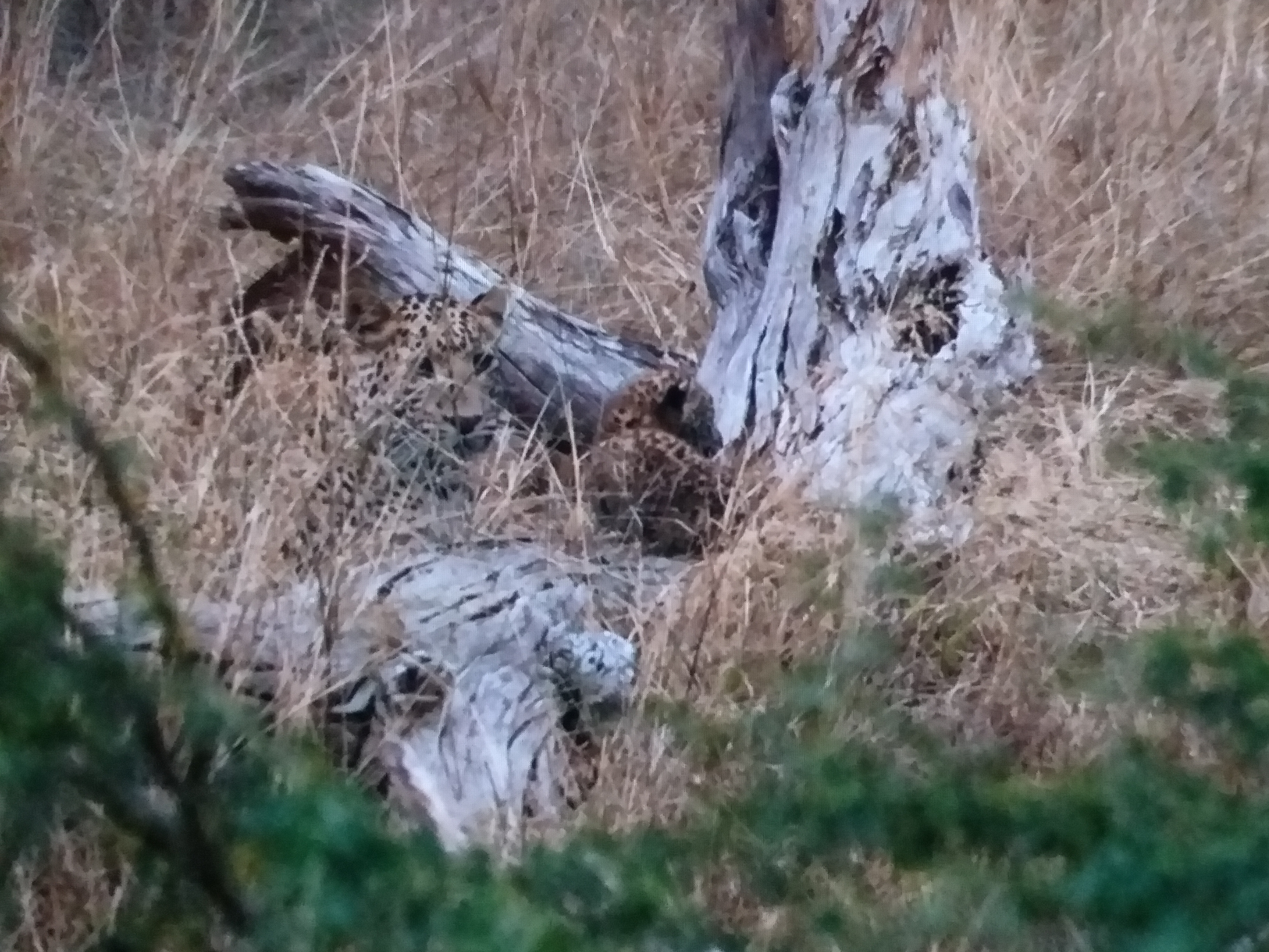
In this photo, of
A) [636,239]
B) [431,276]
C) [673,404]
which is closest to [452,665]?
[673,404]

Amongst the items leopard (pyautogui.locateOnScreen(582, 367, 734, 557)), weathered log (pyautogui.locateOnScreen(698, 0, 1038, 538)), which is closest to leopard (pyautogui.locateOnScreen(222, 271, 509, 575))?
leopard (pyautogui.locateOnScreen(582, 367, 734, 557))

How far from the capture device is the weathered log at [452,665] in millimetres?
1516

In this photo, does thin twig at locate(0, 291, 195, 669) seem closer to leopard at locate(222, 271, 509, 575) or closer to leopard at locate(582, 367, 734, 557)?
leopard at locate(222, 271, 509, 575)

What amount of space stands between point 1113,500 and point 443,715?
96cm

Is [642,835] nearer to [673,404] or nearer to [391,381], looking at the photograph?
[391,381]

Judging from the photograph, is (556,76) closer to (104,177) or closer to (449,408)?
(104,177)

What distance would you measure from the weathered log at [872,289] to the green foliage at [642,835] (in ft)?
3.52

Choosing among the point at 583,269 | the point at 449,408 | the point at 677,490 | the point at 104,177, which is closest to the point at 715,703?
the point at 677,490

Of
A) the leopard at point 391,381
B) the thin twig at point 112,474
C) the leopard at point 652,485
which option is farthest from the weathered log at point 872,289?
the thin twig at point 112,474

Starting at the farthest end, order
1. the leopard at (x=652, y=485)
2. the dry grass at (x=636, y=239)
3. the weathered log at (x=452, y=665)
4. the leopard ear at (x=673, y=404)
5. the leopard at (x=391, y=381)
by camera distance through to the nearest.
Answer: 1. the leopard ear at (x=673, y=404)
2. the leopard at (x=652, y=485)
3. the leopard at (x=391, y=381)
4. the dry grass at (x=636, y=239)
5. the weathered log at (x=452, y=665)

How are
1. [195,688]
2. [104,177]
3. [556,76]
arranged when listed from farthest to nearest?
[556,76] < [104,177] < [195,688]

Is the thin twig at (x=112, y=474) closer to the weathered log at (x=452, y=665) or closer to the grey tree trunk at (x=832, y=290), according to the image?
the weathered log at (x=452, y=665)

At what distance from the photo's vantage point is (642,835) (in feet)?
2.93

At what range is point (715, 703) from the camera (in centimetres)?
168
